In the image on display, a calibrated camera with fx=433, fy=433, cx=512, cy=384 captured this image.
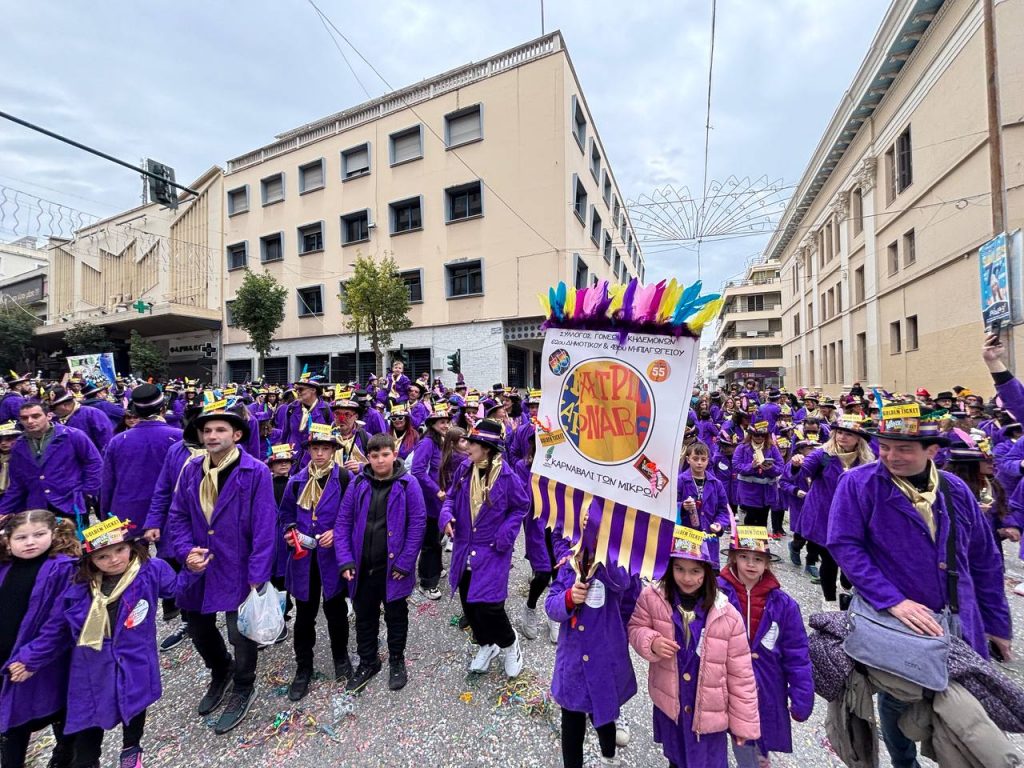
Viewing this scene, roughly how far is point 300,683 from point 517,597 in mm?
2197

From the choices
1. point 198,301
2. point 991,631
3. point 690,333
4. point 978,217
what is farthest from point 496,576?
point 198,301

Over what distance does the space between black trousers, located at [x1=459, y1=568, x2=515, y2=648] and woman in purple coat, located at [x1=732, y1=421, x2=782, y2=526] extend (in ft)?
12.0

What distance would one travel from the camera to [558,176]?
18172 millimetres

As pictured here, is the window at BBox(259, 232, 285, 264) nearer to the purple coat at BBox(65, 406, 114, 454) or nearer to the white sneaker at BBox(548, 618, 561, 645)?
the purple coat at BBox(65, 406, 114, 454)

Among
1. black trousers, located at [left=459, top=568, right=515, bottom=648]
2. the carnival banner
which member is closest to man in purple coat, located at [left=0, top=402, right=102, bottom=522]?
black trousers, located at [left=459, top=568, right=515, bottom=648]

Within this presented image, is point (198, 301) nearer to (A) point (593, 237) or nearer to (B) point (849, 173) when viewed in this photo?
(A) point (593, 237)

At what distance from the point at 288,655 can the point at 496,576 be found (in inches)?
81.7

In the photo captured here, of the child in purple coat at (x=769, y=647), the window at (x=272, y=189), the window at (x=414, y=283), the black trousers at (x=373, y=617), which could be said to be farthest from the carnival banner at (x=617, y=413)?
the window at (x=272, y=189)

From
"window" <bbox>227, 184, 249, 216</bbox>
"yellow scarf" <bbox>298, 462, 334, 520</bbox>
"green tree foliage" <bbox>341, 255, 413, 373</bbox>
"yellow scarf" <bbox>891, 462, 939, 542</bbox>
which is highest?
"window" <bbox>227, 184, 249, 216</bbox>

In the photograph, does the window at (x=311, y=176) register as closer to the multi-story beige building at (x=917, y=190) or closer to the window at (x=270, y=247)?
the window at (x=270, y=247)

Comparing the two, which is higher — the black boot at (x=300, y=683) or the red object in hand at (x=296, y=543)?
the red object in hand at (x=296, y=543)

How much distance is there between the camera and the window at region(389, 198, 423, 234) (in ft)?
69.5

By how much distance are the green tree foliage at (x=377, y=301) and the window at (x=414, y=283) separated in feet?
7.86

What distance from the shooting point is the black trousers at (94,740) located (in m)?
2.41
